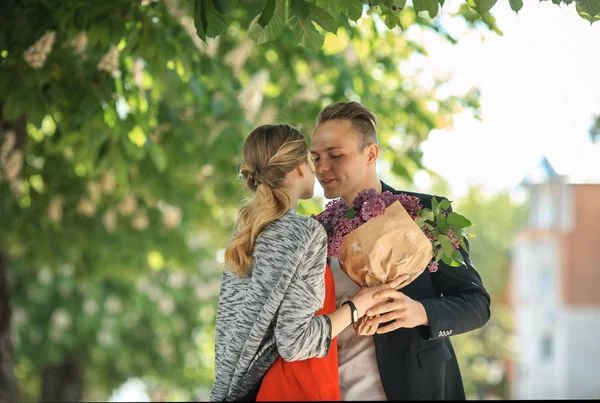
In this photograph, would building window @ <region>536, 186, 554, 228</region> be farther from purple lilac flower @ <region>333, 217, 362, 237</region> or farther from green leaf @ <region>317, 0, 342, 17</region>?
purple lilac flower @ <region>333, 217, 362, 237</region>

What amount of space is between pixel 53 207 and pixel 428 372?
5.66 meters

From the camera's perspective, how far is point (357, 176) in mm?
3709

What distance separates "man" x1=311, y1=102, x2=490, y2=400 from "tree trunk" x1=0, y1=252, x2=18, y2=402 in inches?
188

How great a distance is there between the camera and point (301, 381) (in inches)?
119

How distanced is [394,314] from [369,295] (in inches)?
5.4

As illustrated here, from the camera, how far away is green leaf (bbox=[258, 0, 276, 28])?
366cm

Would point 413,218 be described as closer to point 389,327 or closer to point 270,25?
point 389,327

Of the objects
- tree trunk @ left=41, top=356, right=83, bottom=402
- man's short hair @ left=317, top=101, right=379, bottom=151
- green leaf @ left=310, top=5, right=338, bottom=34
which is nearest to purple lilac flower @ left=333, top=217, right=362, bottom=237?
man's short hair @ left=317, top=101, right=379, bottom=151

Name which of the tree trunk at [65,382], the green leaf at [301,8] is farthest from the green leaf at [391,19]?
the tree trunk at [65,382]

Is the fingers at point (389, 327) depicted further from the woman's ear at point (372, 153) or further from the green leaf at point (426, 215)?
the woman's ear at point (372, 153)

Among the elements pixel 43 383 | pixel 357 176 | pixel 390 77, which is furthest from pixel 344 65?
pixel 43 383

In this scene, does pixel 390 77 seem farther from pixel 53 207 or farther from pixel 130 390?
pixel 130 390

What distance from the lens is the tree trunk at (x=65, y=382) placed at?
46.7 ft

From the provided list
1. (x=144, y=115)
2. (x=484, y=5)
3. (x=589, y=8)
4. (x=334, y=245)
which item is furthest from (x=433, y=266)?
(x=144, y=115)
